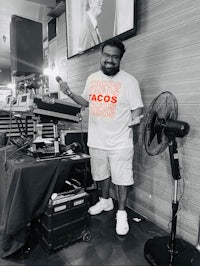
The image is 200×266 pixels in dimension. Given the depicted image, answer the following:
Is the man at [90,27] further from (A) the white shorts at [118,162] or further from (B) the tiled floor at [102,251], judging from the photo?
(B) the tiled floor at [102,251]

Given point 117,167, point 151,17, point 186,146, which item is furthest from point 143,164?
point 151,17

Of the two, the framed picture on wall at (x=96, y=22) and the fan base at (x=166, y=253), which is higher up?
the framed picture on wall at (x=96, y=22)

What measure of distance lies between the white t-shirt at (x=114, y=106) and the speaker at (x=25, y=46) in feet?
6.10

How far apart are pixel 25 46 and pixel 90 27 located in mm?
1303

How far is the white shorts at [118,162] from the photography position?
6.00ft

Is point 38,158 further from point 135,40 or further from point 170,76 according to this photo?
point 135,40

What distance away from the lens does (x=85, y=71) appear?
113 inches

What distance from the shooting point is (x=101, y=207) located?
2092mm

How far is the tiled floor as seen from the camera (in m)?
1.45

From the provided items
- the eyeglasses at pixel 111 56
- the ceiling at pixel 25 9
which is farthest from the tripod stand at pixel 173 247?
the ceiling at pixel 25 9

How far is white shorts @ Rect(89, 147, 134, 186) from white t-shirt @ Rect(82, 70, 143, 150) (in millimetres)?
58

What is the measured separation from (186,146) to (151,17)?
1144mm

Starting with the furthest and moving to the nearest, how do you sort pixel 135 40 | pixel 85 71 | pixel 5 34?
pixel 5 34, pixel 85 71, pixel 135 40

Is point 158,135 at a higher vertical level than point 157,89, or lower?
lower
